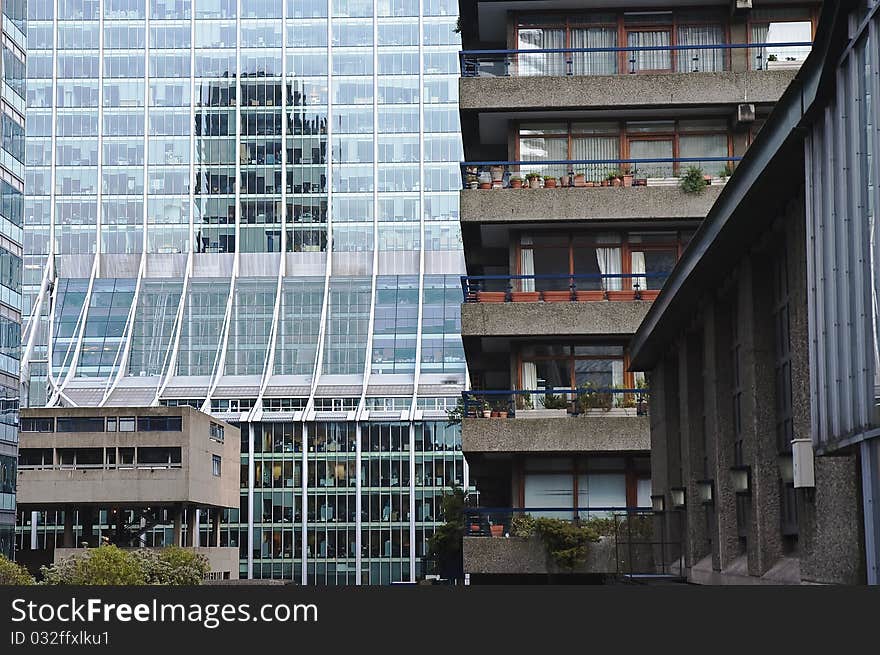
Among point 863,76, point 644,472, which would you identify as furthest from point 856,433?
point 644,472

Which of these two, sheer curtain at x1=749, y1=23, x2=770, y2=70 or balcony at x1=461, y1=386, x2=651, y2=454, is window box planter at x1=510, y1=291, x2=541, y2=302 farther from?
sheer curtain at x1=749, y1=23, x2=770, y2=70

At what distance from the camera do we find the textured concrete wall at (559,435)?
41.4 meters

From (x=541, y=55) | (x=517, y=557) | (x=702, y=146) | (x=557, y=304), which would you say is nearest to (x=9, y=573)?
(x=517, y=557)

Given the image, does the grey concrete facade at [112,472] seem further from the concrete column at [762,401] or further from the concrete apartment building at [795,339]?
the concrete column at [762,401]

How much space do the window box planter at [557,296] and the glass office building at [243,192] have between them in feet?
264

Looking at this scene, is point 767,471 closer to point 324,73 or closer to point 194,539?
→ point 194,539

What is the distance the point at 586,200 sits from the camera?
42.9m

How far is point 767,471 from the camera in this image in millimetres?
21969

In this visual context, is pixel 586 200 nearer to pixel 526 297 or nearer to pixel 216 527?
pixel 526 297

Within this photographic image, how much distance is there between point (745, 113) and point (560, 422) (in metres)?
10.5

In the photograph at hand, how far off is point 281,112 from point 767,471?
11875cm

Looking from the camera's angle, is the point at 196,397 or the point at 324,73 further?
the point at 324,73

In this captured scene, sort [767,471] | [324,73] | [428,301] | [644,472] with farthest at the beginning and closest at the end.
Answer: [324,73]
[428,301]
[644,472]
[767,471]

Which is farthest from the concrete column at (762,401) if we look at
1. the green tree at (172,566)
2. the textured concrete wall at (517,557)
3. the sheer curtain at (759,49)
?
the green tree at (172,566)
